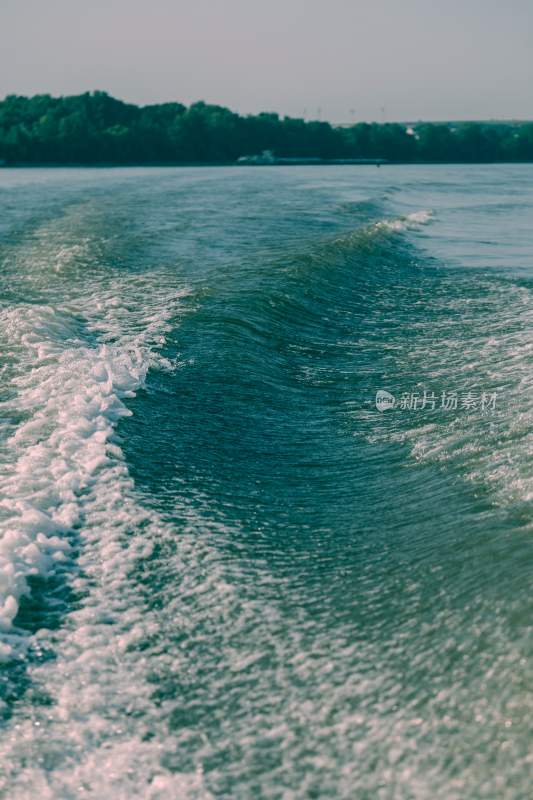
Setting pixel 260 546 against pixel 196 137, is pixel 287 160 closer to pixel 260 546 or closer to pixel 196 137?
pixel 196 137

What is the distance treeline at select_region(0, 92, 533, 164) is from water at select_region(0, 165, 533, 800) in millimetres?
65564

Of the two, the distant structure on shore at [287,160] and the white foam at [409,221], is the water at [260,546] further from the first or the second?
the distant structure on shore at [287,160]

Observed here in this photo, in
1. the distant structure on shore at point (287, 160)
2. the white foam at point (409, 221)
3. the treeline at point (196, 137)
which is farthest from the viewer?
the distant structure on shore at point (287, 160)

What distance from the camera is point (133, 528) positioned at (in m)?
6.19

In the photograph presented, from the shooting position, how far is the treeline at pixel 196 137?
75.5 m

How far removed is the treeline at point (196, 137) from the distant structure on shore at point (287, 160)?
135cm

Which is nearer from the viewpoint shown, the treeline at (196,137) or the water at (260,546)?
the water at (260,546)

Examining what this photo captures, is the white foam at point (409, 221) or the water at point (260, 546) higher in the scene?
the white foam at point (409, 221)

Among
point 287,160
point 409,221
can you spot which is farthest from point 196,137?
point 409,221

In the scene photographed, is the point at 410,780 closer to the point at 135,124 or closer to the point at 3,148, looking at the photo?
the point at 3,148

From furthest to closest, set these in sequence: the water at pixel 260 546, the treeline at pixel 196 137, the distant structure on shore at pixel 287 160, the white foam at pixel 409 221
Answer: the distant structure on shore at pixel 287 160 → the treeline at pixel 196 137 → the white foam at pixel 409 221 → the water at pixel 260 546

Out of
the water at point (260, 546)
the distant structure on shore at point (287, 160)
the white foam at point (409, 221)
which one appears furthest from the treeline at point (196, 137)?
the water at point (260, 546)

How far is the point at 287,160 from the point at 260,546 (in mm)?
91215

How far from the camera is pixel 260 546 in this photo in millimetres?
6062
